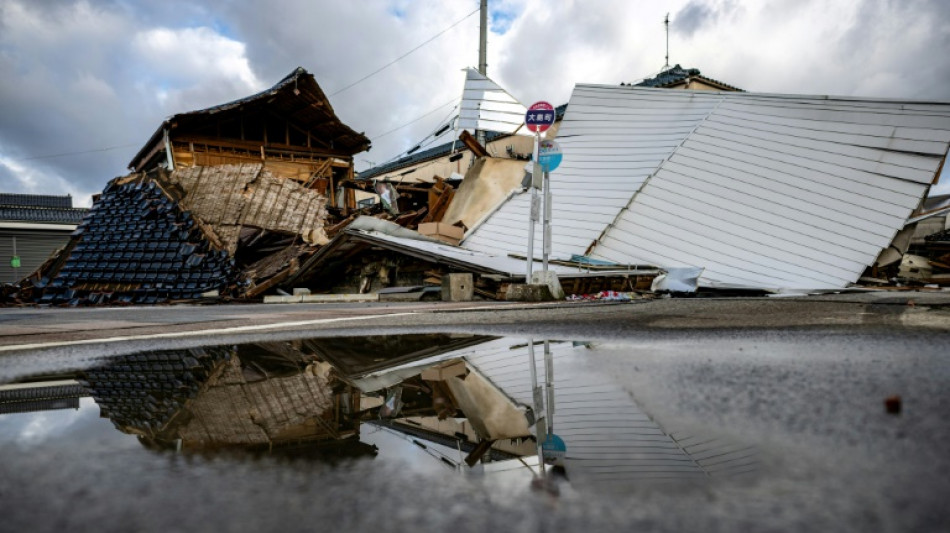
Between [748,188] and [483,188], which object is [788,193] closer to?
[748,188]

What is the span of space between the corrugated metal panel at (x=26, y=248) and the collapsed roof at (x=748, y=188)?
22.2m

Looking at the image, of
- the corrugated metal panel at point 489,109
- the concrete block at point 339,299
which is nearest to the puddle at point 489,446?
the concrete block at point 339,299

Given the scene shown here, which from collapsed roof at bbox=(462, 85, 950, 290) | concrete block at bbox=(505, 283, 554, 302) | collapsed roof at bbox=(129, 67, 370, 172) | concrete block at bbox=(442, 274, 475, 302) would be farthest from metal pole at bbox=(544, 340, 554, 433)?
collapsed roof at bbox=(129, 67, 370, 172)

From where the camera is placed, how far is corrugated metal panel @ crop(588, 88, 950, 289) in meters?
10.5

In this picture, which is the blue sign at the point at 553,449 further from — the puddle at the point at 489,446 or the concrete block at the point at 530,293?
the concrete block at the point at 530,293

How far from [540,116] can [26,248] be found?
27.0 metres

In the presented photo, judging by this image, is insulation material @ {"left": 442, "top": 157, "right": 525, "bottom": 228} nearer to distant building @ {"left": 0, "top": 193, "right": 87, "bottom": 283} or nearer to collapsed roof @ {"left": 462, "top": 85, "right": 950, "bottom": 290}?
collapsed roof @ {"left": 462, "top": 85, "right": 950, "bottom": 290}

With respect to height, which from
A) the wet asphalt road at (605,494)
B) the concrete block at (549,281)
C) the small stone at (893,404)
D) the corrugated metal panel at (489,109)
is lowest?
the wet asphalt road at (605,494)

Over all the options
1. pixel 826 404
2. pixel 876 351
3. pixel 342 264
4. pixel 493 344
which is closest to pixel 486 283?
pixel 342 264

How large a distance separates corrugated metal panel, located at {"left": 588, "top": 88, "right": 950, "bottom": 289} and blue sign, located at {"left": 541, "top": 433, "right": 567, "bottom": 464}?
10.1 metres

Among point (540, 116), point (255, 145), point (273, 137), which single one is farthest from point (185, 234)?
point (540, 116)

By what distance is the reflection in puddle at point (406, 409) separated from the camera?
2.81 ft

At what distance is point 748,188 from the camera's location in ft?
38.0

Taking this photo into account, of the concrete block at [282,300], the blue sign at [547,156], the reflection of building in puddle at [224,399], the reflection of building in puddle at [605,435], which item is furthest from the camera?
the concrete block at [282,300]
